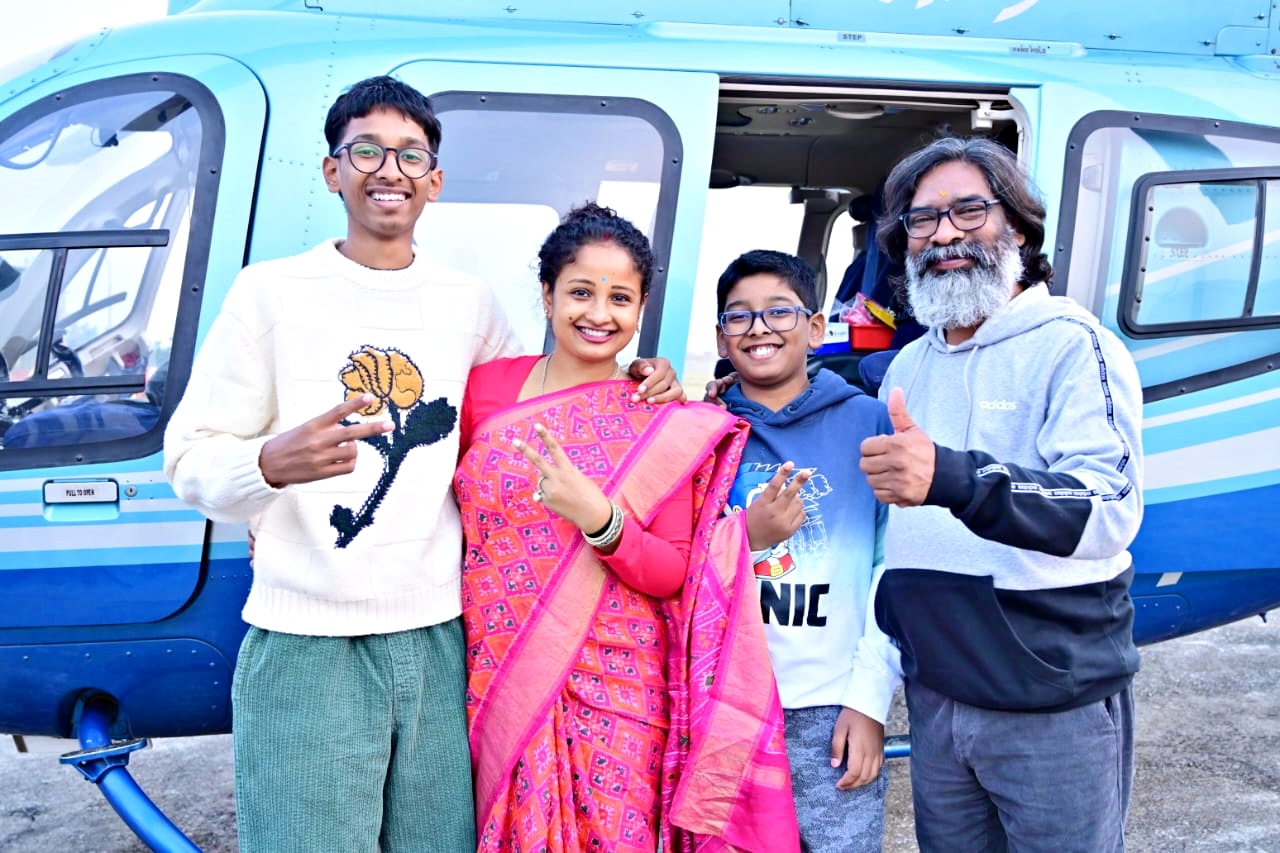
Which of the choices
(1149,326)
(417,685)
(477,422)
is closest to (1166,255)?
(1149,326)

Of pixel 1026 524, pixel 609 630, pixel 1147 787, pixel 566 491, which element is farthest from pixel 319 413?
pixel 1147 787

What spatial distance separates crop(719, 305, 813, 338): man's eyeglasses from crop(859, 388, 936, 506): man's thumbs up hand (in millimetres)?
568

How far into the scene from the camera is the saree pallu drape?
1976mm

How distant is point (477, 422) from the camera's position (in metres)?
2.11

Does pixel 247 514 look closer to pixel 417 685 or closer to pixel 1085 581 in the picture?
pixel 417 685

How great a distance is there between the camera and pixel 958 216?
6.89 feet

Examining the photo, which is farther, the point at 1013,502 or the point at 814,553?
the point at 814,553

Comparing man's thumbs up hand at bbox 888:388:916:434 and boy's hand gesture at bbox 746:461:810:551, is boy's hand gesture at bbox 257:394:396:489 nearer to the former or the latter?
boy's hand gesture at bbox 746:461:810:551

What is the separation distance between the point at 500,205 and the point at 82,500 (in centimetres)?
138

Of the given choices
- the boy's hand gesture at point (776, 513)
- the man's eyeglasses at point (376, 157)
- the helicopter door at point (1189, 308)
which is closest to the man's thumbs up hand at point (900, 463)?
the boy's hand gesture at point (776, 513)

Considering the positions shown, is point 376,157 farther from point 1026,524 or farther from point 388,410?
point 1026,524

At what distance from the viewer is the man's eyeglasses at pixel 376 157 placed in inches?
78.7

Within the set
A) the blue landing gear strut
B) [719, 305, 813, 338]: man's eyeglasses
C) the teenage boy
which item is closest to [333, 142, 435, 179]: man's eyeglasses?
the teenage boy

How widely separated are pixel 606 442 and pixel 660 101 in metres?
1.34
